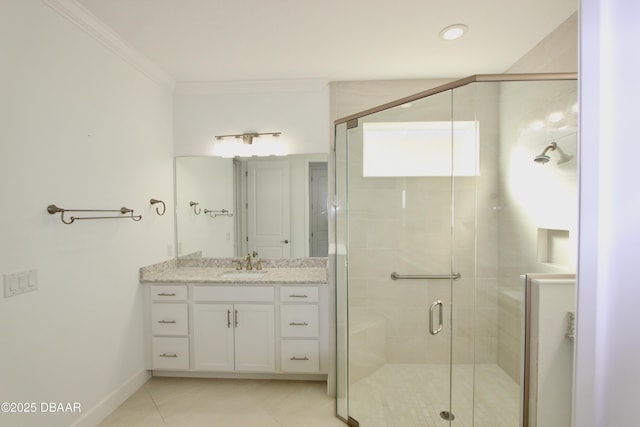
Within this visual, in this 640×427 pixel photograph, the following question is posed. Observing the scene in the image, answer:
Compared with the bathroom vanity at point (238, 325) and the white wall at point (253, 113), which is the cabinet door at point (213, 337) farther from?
the white wall at point (253, 113)

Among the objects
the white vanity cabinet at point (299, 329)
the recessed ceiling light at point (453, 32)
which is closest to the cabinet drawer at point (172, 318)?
the white vanity cabinet at point (299, 329)

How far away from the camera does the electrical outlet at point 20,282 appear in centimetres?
146

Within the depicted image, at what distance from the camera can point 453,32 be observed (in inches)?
78.9

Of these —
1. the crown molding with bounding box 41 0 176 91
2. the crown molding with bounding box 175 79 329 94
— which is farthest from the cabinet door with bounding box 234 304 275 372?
the crown molding with bounding box 41 0 176 91

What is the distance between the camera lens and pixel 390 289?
2.45 m

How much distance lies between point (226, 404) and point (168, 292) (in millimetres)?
983

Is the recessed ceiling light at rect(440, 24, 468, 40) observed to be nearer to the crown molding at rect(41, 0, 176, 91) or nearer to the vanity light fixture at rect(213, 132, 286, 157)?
the vanity light fixture at rect(213, 132, 286, 157)

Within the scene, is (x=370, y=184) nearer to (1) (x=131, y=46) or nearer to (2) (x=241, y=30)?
(2) (x=241, y=30)

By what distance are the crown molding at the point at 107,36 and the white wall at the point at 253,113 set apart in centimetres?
36

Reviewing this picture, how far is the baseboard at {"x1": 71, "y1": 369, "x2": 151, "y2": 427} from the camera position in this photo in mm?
1938

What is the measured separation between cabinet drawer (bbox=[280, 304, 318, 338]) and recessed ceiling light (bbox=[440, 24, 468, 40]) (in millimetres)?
2179

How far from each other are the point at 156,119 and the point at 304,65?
1378mm

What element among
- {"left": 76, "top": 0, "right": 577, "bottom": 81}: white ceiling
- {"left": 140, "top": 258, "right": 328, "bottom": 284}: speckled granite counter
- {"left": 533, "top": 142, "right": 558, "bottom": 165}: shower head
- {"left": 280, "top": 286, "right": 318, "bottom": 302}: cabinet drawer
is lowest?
{"left": 280, "top": 286, "right": 318, "bottom": 302}: cabinet drawer

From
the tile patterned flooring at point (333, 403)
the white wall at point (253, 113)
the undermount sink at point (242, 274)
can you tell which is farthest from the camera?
the white wall at point (253, 113)
